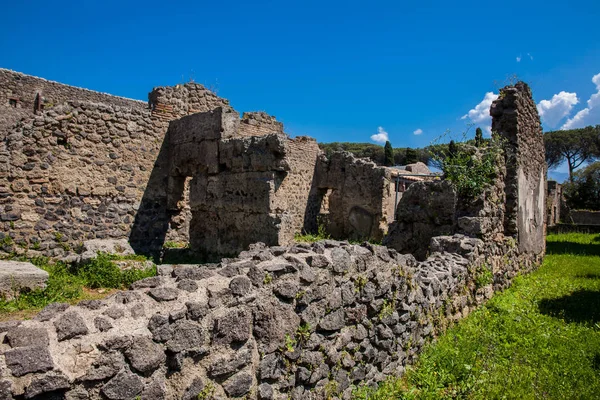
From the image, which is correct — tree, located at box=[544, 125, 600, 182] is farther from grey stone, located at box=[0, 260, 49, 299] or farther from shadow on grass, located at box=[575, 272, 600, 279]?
grey stone, located at box=[0, 260, 49, 299]

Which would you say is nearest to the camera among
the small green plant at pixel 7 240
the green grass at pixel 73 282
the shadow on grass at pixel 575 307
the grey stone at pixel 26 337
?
the grey stone at pixel 26 337

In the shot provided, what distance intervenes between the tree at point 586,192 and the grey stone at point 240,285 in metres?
44.4

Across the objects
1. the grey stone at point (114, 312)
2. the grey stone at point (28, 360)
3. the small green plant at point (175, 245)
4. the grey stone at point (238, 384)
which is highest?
the grey stone at point (114, 312)

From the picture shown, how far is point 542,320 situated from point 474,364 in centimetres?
223

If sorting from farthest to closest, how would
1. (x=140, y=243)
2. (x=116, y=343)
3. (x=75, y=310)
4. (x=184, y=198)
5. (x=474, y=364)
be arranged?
(x=184, y=198) < (x=140, y=243) < (x=474, y=364) < (x=75, y=310) < (x=116, y=343)

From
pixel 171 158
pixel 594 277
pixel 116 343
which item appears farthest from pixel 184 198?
pixel 594 277

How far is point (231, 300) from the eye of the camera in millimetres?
2689

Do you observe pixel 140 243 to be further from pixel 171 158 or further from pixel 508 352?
pixel 508 352

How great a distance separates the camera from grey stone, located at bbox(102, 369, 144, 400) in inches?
80.8

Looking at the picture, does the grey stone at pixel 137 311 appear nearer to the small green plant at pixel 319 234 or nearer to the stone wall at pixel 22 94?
the small green plant at pixel 319 234

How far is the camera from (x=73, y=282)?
248 inches

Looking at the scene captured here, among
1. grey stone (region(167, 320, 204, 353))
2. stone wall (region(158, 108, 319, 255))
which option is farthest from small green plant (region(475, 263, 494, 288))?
grey stone (region(167, 320, 204, 353))

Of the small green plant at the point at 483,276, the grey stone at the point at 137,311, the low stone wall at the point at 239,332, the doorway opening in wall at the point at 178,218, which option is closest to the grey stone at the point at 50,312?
the low stone wall at the point at 239,332

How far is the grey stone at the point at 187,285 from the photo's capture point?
8.74 feet
